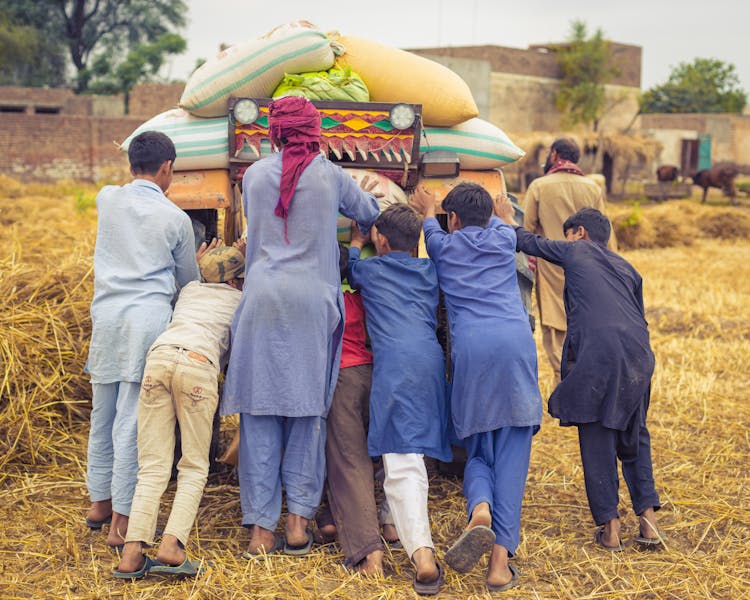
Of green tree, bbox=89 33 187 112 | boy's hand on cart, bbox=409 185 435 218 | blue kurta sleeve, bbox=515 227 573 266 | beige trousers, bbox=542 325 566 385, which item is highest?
green tree, bbox=89 33 187 112

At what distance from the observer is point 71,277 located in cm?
537

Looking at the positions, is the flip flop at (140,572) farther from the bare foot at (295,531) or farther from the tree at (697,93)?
the tree at (697,93)

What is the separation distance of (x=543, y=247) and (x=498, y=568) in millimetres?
1456

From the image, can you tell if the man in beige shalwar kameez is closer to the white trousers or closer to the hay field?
the hay field

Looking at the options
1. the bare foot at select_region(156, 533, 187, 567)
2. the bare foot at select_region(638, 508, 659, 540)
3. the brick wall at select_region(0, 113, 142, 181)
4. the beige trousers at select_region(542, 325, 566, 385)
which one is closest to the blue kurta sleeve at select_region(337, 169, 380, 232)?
the bare foot at select_region(156, 533, 187, 567)

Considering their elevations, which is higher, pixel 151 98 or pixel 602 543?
pixel 151 98

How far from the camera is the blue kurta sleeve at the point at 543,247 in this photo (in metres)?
3.92

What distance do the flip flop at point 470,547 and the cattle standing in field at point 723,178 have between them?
22.4 metres

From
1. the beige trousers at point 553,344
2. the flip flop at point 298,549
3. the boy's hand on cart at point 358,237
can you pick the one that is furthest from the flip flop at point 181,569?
the beige trousers at point 553,344

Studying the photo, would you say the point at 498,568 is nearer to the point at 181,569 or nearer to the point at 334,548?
the point at 334,548

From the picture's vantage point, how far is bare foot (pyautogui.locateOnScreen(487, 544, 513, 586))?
10.8 ft

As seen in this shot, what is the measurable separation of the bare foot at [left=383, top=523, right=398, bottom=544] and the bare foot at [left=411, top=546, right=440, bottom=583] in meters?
0.45

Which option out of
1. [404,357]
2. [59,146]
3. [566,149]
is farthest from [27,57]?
[404,357]

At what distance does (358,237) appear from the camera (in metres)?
3.95
